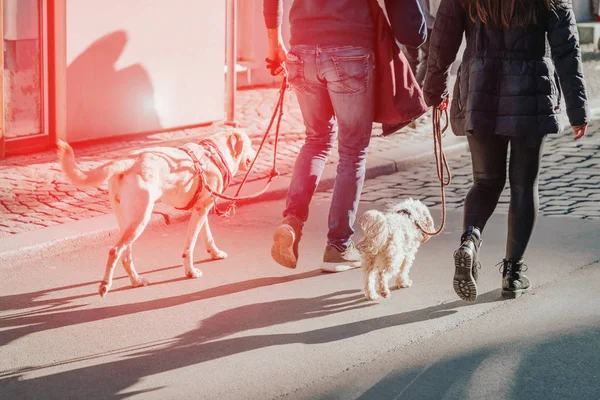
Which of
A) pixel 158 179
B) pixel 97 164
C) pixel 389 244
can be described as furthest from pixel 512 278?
pixel 97 164

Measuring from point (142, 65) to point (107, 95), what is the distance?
595mm

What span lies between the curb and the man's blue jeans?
1575 mm

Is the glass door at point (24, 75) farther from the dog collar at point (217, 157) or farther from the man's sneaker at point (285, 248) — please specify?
the man's sneaker at point (285, 248)

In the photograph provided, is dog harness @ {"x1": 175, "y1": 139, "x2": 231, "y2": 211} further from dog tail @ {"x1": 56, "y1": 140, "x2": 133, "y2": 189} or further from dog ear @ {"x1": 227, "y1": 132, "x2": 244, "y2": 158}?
dog tail @ {"x1": 56, "y1": 140, "x2": 133, "y2": 189}

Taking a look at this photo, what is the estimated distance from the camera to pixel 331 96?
660 centimetres

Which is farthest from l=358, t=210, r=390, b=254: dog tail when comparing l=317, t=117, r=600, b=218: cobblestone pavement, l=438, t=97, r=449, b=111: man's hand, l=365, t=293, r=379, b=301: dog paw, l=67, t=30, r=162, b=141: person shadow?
l=67, t=30, r=162, b=141: person shadow

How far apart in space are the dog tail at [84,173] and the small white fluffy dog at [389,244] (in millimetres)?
1423

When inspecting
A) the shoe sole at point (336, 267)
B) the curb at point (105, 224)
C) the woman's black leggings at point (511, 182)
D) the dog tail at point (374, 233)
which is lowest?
the shoe sole at point (336, 267)

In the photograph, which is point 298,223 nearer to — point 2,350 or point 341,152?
point 341,152

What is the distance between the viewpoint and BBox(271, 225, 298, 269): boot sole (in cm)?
660

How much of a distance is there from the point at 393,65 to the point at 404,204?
2.77 ft

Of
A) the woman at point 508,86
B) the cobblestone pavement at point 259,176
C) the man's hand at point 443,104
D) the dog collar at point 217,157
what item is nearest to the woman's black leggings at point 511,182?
the woman at point 508,86

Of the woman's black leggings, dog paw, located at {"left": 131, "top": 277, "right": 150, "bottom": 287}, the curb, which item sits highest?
the woman's black leggings

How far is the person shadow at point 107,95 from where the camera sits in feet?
35.1
